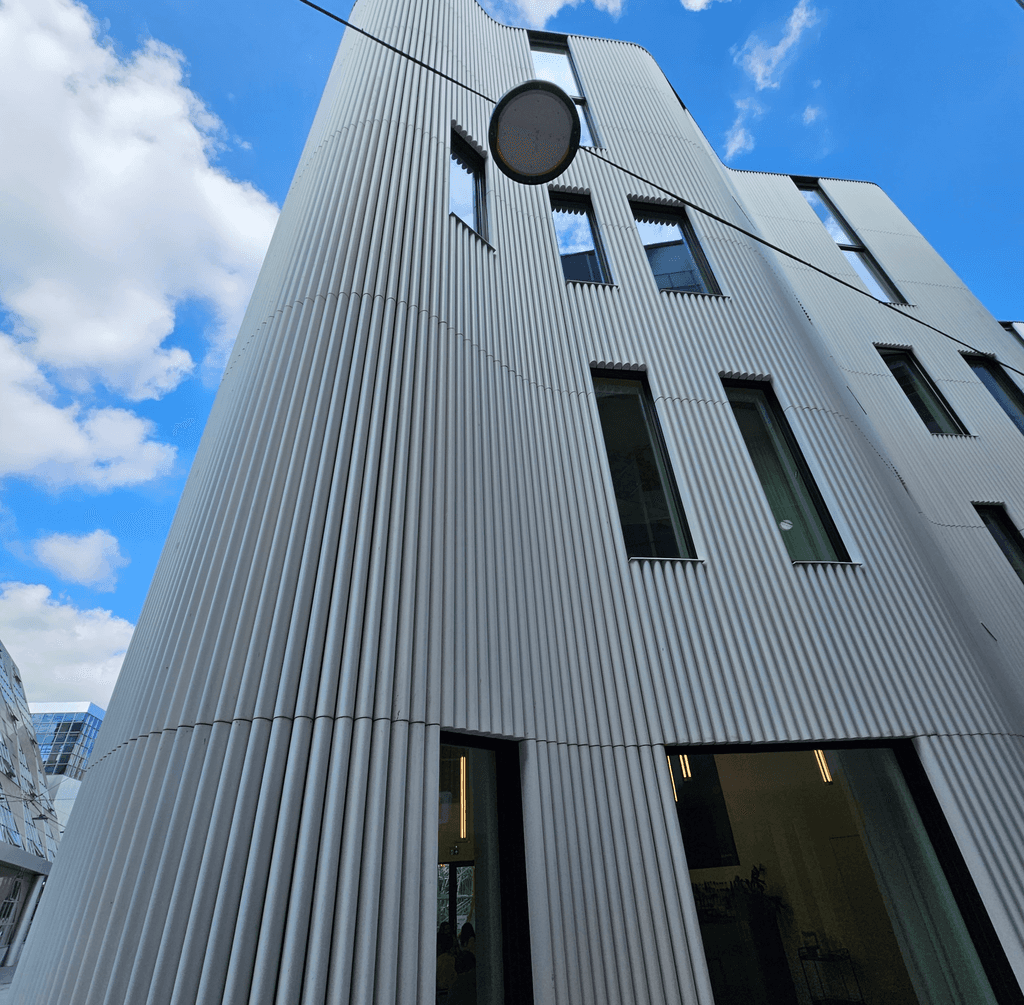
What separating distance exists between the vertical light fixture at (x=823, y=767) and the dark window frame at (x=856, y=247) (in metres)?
11.9

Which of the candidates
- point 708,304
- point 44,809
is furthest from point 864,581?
point 44,809

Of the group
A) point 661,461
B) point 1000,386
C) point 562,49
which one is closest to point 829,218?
point 1000,386

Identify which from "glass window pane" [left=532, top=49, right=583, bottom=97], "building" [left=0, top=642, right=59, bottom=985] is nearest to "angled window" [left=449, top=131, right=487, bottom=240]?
"glass window pane" [left=532, top=49, right=583, bottom=97]

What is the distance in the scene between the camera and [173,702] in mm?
3371

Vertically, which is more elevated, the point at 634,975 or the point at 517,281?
the point at 517,281

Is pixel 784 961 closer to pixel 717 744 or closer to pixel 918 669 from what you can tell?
pixel 717 744

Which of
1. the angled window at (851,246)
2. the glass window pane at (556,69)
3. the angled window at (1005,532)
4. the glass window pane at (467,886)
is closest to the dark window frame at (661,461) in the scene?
the glass window pane at (467,886)

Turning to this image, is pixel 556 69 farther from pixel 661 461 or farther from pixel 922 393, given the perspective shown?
pixel 922 393

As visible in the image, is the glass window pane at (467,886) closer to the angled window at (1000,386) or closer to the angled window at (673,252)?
the angled window at (673,252)

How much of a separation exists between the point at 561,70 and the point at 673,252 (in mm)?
5594

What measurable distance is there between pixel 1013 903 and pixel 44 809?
48.4m

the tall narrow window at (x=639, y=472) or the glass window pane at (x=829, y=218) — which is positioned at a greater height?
the glass window pane at (x=829, y=218)

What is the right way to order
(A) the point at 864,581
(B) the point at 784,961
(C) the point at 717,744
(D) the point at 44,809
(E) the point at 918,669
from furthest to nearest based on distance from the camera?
(D) the point at 44,809
(A) the point at 864,581
(E) the point at 918,669
(C) the point at 717,744
(B) the point at 784,961

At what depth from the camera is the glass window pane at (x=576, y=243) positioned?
8.20 meters
